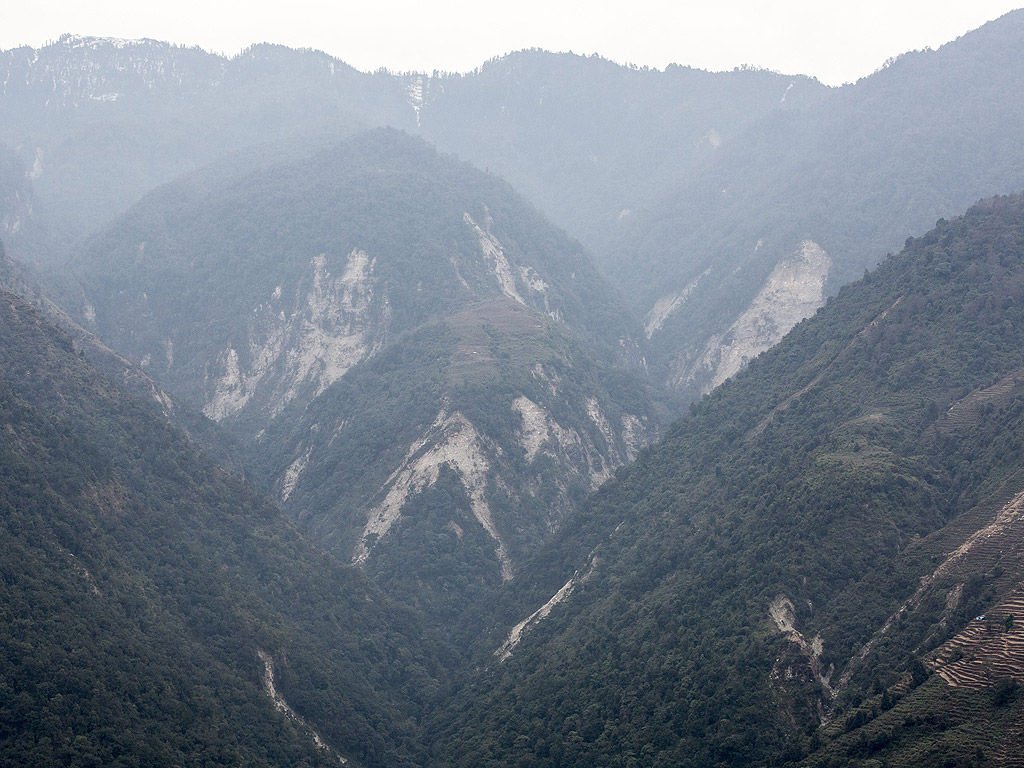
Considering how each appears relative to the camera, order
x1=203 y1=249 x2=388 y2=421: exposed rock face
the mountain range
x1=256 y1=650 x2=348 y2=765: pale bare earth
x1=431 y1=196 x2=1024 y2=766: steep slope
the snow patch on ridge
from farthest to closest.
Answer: x1=203 y1=249 x2=388 y2=421: exposed rock face → the snow patch on ridge → x1=256 y1=650 x2=348 y2=765: pale bare earth → the mountain range → x1=431 y1=196 x2=1024 y2=766: steep slope

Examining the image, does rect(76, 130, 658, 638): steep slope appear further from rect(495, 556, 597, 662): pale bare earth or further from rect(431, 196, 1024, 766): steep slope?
rect(431, 196, 1024, 766): steep slope

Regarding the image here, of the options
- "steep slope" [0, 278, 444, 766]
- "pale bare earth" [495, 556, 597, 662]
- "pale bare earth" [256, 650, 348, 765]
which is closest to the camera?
"steep slope" [0, 278, 444, 766]

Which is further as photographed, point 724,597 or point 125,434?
point 125,434

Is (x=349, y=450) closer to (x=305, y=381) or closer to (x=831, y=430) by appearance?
(x=305, y=381)

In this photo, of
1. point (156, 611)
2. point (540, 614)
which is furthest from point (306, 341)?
point (156, 611)

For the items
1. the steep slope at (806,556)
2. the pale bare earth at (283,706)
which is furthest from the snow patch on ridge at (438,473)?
the pale bare earth at (283,706)

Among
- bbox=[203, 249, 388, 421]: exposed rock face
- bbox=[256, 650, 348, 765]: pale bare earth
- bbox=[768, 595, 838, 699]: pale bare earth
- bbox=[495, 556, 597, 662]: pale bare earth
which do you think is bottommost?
bbox=[768, 595, 838, 699]: pale bare earth

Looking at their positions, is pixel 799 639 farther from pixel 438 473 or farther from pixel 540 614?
pixel 438 473

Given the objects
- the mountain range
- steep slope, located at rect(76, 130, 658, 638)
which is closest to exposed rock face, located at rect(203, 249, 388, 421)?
steep slope, located at rect(76, 130, 658, 638)

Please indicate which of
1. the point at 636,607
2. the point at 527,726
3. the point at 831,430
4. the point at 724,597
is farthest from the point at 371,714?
the point at 831,430
